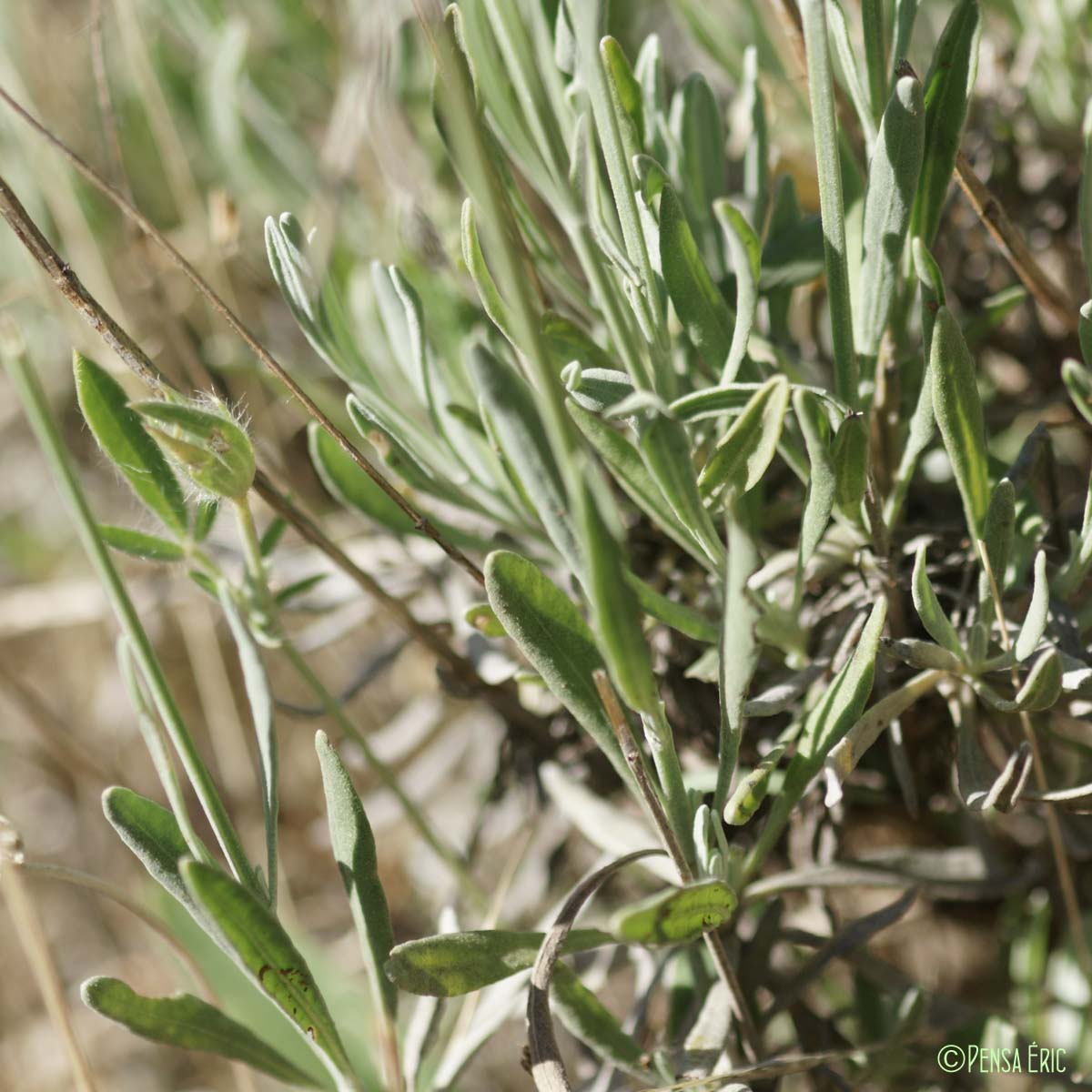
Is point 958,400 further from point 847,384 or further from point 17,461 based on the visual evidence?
point 17,461

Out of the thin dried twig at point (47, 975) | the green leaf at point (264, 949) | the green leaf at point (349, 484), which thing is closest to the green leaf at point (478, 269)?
the green leaf at point (349, 484)

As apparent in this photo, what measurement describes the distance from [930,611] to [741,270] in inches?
7.0

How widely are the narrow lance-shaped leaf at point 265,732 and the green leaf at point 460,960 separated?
87mm

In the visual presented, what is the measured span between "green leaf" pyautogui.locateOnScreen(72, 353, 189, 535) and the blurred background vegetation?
17cm

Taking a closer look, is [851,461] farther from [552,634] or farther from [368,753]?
[368,753]

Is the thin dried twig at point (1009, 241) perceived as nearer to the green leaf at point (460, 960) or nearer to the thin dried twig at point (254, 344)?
the thin dried twig at point (254, 344)

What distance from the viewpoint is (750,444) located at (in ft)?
1.61

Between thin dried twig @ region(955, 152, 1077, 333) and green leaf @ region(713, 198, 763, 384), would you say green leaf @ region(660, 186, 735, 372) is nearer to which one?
green leaf @ region(713, 198, 763, 384)

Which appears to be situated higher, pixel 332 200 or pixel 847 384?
pixel 332 200

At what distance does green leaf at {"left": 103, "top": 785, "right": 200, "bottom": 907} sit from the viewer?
49 cm

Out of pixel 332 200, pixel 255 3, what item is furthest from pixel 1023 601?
pixel 255 3

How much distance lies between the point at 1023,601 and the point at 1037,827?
0.32 m

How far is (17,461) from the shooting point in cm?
151

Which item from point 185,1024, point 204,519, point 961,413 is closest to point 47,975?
point 185,1024
